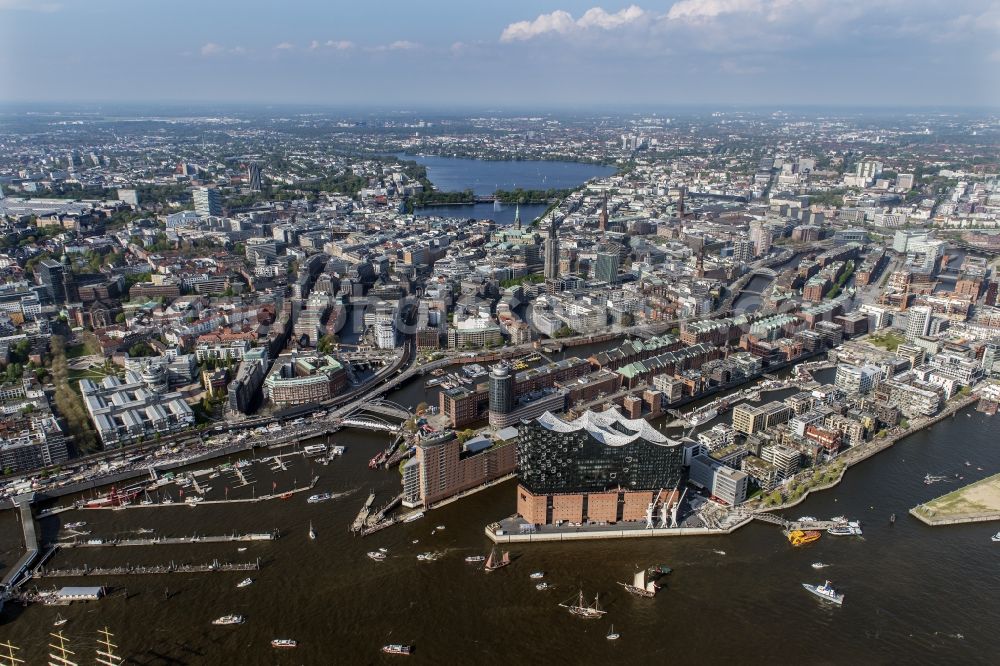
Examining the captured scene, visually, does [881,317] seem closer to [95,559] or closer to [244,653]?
[244,653]

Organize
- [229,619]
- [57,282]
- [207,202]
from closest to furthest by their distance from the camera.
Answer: [229,619] → [57,282] → [207,202]

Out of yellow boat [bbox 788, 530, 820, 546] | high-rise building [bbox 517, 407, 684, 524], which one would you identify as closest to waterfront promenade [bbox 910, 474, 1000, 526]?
yellow boat [bbox 788, 530, 820, 546]

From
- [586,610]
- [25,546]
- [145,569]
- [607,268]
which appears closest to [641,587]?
[586,610]

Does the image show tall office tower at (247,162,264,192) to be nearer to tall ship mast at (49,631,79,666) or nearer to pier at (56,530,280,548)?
pier at (56,530,280,548)

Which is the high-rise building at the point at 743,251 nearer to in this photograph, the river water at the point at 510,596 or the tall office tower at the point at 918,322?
the tall office tower at the point at 918,322

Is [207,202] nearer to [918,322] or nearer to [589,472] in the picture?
[589,472]

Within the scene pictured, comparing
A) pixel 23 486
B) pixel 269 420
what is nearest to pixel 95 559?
pixel 23 486
